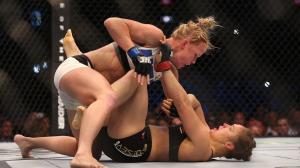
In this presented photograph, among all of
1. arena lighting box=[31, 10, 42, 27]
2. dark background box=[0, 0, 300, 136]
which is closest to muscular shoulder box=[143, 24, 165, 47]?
dark background box=[0, 0, 300, 136]

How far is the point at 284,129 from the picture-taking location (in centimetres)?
414

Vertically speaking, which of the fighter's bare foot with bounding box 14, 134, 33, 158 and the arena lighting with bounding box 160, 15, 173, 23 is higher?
the arena lighting with bounding box 160, 15, 173, 23

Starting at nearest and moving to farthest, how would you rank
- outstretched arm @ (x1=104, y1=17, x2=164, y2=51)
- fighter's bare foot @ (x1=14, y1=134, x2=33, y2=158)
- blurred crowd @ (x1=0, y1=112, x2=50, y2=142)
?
outstretched arm @ (x1=104, y1=17, x2=164, y2=51) < fighter's bare foot @ (x1=14, y1=134, x2=33, y2=158) < blurred crowd @ (x1=0, y1=112, x2=50, y2=142)

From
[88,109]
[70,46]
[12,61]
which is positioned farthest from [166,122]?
[88,109]

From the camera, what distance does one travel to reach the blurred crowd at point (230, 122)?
3693mm

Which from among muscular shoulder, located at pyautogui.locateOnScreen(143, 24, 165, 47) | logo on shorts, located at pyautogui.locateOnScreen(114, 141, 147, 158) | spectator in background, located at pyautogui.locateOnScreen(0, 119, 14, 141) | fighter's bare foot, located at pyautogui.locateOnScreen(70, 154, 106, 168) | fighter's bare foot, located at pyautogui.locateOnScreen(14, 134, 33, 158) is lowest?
spectator in background, located at pyautogui.locateOnScreen(0, 119, 14, 141)

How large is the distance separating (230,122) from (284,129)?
0.49 m

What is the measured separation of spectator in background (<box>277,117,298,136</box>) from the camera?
4090mm

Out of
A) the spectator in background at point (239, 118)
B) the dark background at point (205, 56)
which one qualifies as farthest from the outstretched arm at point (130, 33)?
the spectator in background at point (239, 118)

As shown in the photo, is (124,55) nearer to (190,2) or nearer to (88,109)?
(88,109)

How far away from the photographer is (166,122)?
3.99 m

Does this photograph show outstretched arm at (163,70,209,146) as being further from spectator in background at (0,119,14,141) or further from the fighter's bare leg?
spectator in background at (0,119,14,141)

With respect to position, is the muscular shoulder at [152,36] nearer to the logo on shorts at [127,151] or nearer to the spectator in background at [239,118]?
the logo on shorts at [127,151]

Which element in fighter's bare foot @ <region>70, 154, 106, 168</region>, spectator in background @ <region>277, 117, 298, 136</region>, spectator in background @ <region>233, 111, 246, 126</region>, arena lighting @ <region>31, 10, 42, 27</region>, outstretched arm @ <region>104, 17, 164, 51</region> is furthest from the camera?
spectator in background @ <region>277, 117, 298, 136</region>
